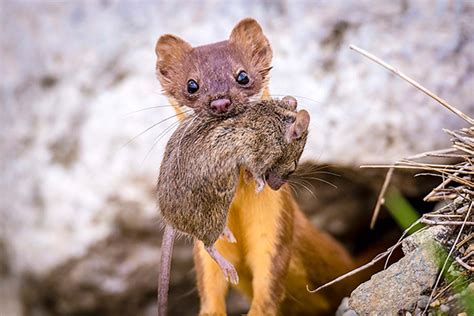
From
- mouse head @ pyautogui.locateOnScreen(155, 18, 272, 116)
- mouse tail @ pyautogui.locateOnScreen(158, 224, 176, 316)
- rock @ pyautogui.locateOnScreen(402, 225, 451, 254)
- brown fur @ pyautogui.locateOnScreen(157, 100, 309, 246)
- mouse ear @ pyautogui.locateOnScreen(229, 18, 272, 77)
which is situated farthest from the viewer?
mouse ear @ pyautogui.locateOnScreen(229, 18, 272, 77)

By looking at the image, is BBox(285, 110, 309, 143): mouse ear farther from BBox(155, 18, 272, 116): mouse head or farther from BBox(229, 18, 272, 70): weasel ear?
BBox(229, 18, 272, 70): weasel ear

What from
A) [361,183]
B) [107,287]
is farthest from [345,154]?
[107,287]

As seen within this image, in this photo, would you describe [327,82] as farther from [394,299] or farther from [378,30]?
[394,299]

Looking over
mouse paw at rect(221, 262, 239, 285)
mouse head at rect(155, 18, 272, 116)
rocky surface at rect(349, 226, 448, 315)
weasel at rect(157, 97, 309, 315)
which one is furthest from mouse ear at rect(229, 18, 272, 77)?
rocky surface at rect(349, 226, 448, 315)

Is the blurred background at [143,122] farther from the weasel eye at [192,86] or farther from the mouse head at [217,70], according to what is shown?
the weasel eye at [192,86]

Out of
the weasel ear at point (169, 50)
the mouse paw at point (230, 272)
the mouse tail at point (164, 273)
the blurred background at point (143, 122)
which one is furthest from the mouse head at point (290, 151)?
the blurred background at point (143, 122)
